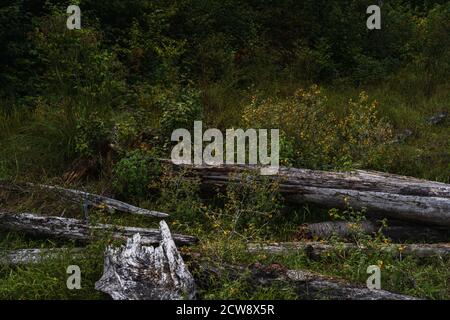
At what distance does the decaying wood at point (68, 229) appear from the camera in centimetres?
538

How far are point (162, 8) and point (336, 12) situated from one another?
341cm

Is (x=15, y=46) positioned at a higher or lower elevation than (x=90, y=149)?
higher

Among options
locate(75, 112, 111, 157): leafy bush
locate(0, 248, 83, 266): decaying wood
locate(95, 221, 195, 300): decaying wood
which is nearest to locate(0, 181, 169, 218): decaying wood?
locate(75, 112, 111, 157): leafy bush

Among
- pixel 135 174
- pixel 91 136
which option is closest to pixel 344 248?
pixel 135 174

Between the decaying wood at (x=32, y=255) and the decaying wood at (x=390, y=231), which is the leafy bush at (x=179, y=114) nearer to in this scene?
the decaying wood at (x=390, y=231)

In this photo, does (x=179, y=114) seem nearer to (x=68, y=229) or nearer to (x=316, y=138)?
(x=316, y=138)

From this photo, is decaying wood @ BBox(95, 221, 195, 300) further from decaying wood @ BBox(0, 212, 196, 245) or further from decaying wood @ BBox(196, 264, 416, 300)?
decaying wood @ BBox(0, 212, 196, 245)

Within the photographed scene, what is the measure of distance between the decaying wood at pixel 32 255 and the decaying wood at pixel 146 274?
1.84 ft

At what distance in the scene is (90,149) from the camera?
22.6 feet

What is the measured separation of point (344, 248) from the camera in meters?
5.21

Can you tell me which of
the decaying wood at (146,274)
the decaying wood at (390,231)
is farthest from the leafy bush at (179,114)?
the decaying wood at (146,274)

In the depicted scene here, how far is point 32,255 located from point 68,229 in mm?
476
